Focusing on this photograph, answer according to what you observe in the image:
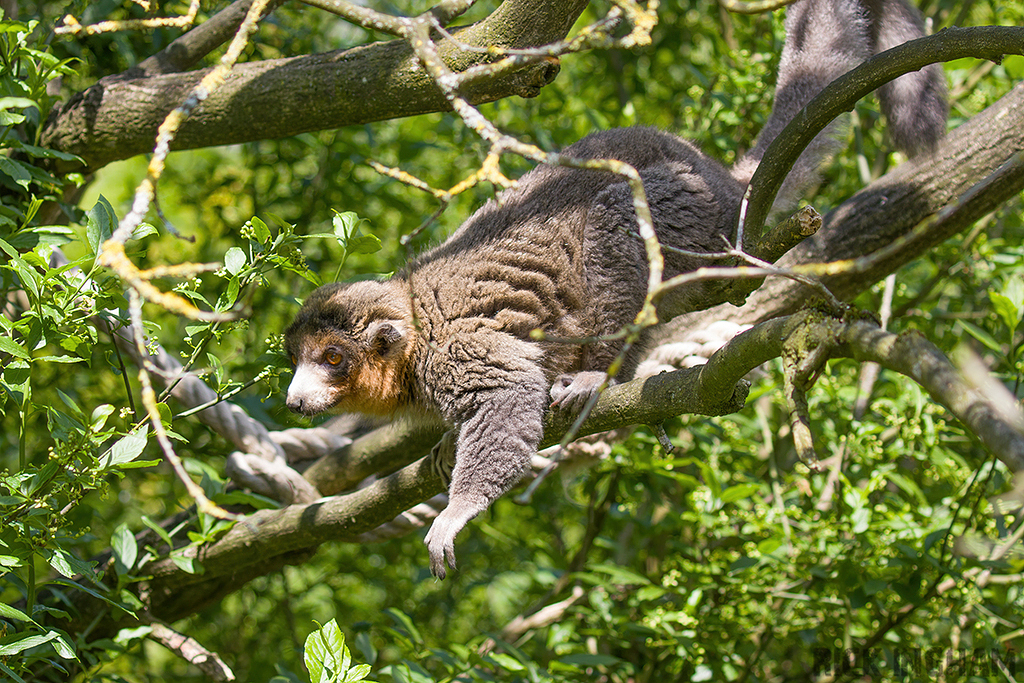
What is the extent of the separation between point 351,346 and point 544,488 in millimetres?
1991

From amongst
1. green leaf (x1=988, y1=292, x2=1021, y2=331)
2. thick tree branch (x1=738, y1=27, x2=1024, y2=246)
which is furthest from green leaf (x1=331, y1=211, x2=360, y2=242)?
green leaf (x1=988, y1=292, x2=1021, y2=331)

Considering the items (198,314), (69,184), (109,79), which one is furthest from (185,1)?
(198,314)

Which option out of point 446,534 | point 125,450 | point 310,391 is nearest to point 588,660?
→ point 446,534

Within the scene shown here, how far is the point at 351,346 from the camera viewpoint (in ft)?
13.6

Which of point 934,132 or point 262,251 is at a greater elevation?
point 934,132

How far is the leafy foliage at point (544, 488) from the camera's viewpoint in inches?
118

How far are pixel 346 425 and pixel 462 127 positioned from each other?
2.11 meters

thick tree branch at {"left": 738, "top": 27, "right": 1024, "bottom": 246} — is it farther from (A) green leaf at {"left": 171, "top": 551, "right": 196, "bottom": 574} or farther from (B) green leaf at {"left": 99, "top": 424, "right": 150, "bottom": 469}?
(A) green leaf at {"left": 171, "top": 551, "right": 196, "bottom": 574}

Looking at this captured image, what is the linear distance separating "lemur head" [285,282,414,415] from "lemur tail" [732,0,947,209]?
2.09m

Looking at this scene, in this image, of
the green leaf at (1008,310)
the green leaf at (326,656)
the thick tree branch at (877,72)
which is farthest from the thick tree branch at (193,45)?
the green leaf at (1008,310)

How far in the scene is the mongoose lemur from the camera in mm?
3828

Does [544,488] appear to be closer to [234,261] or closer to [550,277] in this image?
[550,277]

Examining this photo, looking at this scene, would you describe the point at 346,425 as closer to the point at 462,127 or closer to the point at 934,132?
the point at 462,127

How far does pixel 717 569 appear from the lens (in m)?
3.91
